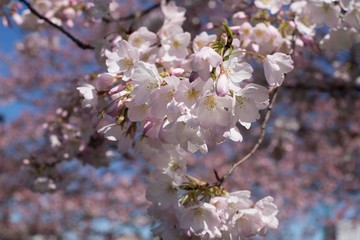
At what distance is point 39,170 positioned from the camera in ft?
8.42

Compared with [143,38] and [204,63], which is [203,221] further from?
[143,38]

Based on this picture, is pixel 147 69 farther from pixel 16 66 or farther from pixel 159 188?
pixel 16 66

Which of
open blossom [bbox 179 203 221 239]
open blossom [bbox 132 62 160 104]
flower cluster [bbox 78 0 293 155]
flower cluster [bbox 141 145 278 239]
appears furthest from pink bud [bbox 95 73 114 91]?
open blossom [bbox 179 203 221 239]

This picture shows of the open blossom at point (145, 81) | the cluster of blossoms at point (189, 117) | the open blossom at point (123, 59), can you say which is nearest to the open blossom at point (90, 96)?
the cluster of blossoms at point (189, 117)

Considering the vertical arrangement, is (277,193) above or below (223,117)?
below

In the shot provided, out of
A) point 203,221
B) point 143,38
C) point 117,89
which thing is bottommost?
point 203,221

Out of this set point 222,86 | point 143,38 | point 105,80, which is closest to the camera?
point 222,86

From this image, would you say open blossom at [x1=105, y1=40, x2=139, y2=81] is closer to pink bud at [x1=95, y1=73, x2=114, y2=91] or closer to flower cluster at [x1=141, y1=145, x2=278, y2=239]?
pink bud at [x1=95, y1=73, x2=114, y2=91]

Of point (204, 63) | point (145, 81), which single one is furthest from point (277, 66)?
point (145, 81)

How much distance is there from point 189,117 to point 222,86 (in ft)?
0.43

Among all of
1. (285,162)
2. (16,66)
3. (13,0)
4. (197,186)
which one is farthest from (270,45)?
(16,66)

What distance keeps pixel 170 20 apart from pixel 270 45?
0.47 metres

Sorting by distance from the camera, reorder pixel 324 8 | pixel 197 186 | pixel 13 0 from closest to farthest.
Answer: pixel 197 186, pixel 324 8, pixel 13 0

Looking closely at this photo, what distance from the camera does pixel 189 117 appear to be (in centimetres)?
122
